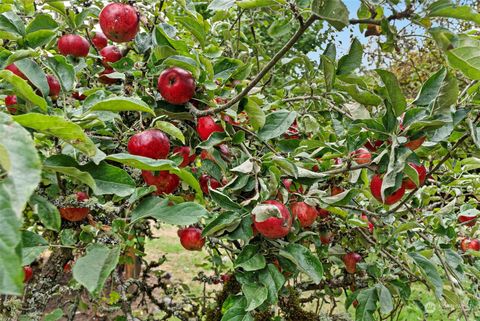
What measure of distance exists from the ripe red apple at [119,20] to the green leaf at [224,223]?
63 cm

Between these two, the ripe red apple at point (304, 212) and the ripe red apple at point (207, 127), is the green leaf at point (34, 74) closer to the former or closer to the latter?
the ripe red apple at point (207, 127)

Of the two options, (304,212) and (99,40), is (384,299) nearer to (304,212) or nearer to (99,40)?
(304,212)

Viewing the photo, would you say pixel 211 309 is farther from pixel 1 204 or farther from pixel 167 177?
pixel 1 204

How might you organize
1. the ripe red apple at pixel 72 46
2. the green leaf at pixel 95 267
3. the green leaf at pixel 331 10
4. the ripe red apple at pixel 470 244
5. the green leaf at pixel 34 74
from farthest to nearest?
the ripe red apple at pixel 470 244
the ripe red apple at pixel 72 46
the green leaf at pixel 34 74
the green leaf at pixel 331 10
the green leaf at pixel 95 267

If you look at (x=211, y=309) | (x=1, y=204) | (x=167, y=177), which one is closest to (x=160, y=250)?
(x=211, y=309)

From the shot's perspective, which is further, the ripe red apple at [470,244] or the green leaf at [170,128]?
the ripe red apple at [470,244]

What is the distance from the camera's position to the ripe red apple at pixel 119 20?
4.24 ft

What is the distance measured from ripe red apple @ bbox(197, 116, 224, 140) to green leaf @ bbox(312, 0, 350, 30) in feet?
1.50

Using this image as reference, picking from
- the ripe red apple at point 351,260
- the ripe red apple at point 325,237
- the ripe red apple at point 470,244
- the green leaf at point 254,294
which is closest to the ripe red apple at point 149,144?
the green leaf at point 254,294

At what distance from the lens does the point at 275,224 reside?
1076 millimetres

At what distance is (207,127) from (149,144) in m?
0.21

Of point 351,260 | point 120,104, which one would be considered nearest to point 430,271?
point 351,260

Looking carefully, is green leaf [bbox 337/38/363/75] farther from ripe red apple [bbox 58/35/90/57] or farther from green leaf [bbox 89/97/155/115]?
ripe red apple [bbox 58/35/90/57]

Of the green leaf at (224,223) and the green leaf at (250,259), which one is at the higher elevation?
the green leaf at (224,223)
